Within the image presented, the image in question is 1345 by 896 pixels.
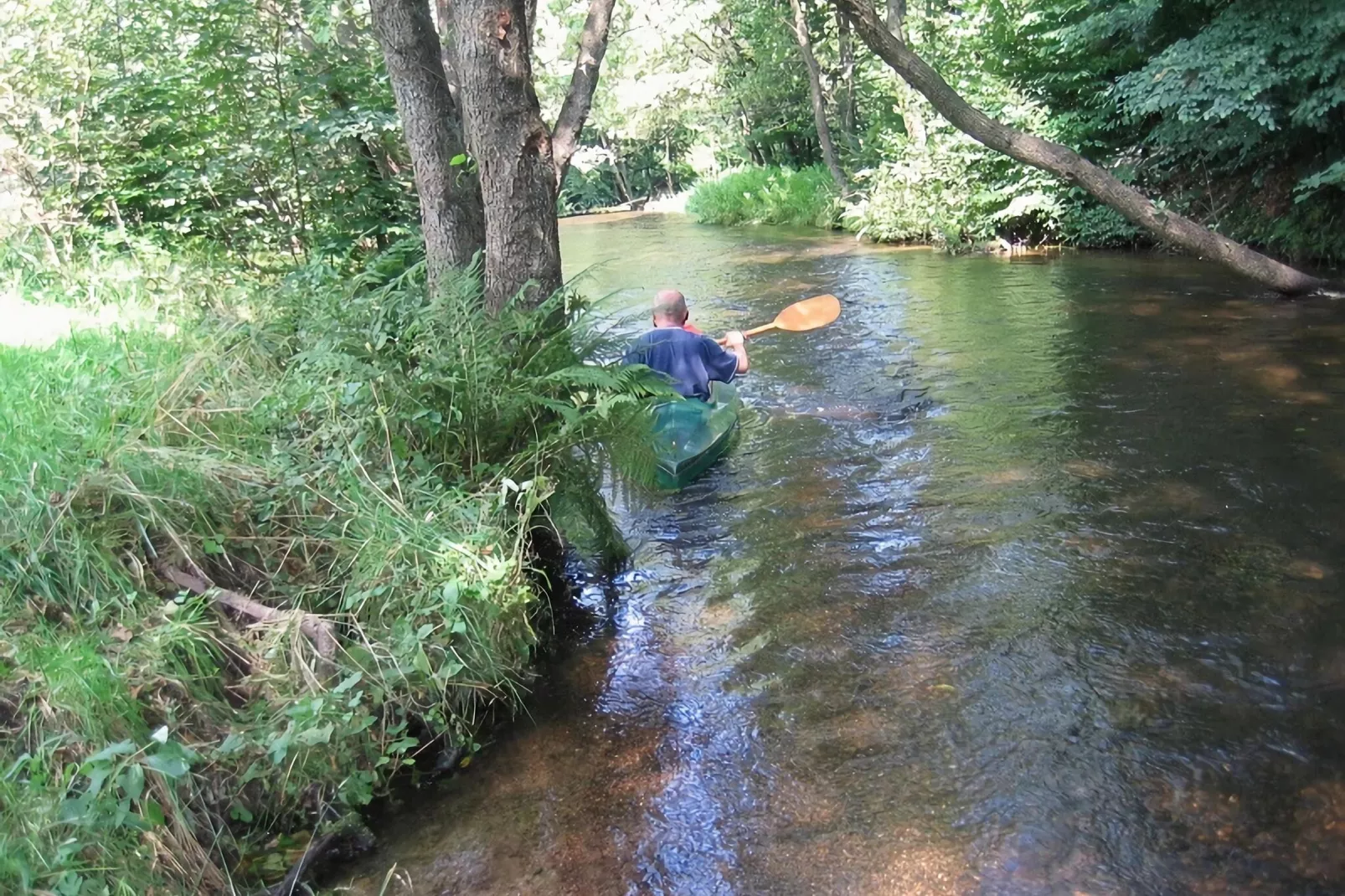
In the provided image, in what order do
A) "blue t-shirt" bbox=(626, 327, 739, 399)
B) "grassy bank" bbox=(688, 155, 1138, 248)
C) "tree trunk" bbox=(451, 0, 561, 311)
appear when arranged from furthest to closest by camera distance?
"grassy bank" bbox=(688, 155, 1138, 248)
"blue t-shirt" bbox=(626, 327, 739, 399)
"tree trunk" bbox=(451, 0, 561, 311)

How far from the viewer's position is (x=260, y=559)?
3.49 meters

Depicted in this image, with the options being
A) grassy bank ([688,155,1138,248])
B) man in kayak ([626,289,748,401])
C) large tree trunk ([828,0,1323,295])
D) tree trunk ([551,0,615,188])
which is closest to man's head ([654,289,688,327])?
man in kayak ([626,289,748,401])

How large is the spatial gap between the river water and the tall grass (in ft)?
45.1

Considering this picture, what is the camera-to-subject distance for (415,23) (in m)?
5.12

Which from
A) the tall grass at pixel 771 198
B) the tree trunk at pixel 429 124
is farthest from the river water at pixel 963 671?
the tall grass at pixel 771 198

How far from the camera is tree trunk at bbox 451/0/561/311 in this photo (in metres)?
4.32

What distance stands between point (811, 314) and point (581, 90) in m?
3.52

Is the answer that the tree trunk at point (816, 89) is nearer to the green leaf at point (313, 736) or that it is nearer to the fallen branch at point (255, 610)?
the fallen branch at point (255, 610)

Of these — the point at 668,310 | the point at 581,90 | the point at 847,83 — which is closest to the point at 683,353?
the point at 668,310

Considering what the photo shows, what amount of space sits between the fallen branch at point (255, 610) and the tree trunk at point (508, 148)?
173cm

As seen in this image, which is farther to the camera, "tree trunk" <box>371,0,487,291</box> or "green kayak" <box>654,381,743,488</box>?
"green kayak" <box>654,381,743,488</box>

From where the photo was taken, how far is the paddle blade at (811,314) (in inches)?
324

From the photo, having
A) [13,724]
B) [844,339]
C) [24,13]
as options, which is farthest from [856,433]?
[24,13]

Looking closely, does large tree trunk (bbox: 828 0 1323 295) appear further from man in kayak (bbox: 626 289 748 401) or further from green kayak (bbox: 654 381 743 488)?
green kayak (bbox: 654 381 743 488)
